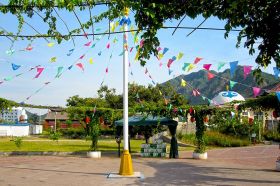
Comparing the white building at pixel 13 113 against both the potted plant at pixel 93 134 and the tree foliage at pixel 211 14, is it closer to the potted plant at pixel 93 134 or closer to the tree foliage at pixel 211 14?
the potted plant at pixel 93 134

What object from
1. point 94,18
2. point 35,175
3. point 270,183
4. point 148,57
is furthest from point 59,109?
point 148,57

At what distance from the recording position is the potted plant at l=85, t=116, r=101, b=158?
83.3 feet

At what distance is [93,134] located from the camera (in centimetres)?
2570

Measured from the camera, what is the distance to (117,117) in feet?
88.5

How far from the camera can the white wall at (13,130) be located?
59531 millimetres

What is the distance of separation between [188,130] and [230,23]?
4282 cm

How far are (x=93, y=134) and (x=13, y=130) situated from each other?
38.2 meters

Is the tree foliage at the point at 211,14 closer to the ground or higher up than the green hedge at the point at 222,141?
higher up

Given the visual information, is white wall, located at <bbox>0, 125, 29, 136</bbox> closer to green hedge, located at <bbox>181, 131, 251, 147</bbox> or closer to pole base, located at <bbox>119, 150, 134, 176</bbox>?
green hedge, located at <bbox>181, 131, 251, 147</bbox>

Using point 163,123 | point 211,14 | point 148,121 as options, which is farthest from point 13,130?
point 211,14

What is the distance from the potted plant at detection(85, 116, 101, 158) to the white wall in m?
37.0

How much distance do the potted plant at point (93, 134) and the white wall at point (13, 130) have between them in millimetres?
37023

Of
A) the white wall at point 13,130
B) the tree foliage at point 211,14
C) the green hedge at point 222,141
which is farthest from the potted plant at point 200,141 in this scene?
the white wall at point 13,130

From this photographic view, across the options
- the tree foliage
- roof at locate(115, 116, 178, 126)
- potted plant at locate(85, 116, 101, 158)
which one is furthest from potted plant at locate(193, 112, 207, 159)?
the tree foliage
